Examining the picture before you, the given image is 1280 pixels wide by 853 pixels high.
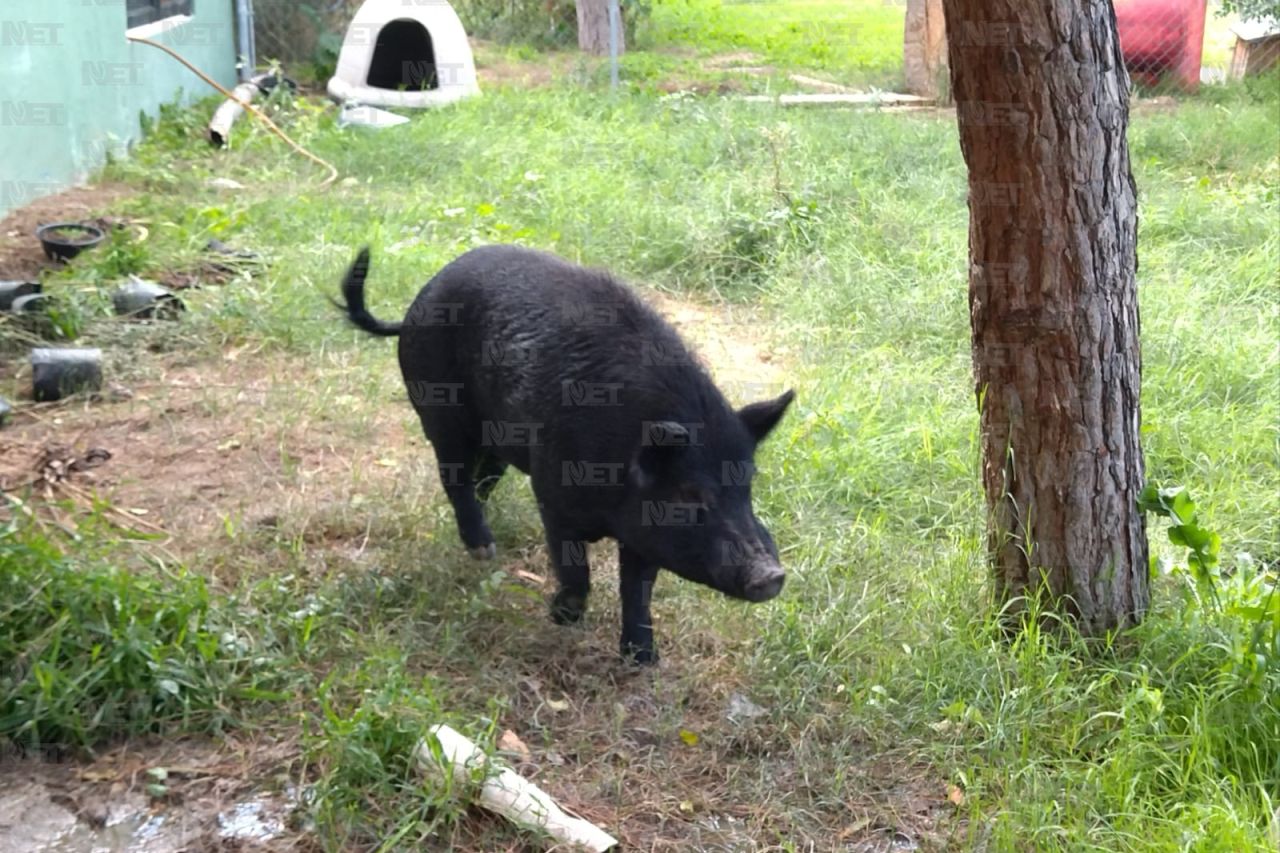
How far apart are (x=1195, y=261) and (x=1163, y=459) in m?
2.57

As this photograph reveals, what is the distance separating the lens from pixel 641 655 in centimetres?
388

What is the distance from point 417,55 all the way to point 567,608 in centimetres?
953

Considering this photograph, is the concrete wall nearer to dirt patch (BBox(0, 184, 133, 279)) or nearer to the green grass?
dirt patch (BBox(0, 184, 133, 279))

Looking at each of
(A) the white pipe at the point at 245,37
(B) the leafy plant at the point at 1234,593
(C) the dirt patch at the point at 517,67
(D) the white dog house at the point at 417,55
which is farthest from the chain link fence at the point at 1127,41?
(B) the leafy plant at the point at 1234,593

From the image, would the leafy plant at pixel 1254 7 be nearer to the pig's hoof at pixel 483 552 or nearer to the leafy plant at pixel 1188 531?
the leafy plant at pixel 1188 531

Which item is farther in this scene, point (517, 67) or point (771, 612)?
point (517, 67)

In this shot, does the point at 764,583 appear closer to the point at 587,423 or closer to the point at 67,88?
the point at 587,423

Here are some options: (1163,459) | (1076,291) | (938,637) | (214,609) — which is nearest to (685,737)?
(938,637)

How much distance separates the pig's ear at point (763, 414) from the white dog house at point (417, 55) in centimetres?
852

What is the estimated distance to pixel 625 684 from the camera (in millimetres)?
3811

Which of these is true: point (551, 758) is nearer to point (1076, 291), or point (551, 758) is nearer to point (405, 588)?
point (405, 588)

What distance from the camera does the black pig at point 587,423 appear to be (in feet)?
11.9

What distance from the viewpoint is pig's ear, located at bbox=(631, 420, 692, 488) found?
353 cm

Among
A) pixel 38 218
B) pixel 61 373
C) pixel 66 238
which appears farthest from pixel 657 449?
pixel 38 218
